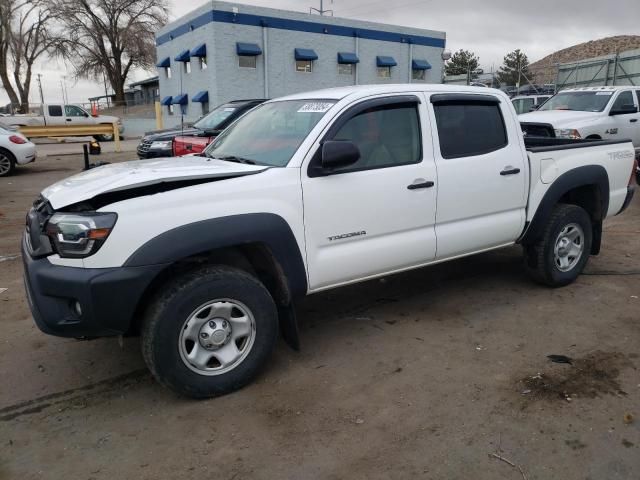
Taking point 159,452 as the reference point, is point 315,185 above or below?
above

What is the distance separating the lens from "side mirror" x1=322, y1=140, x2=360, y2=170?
3381 millimetres

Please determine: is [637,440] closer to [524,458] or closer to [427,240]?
[524,458]

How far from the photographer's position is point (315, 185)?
3.49 meters

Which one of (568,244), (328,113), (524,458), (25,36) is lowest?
(524,458)

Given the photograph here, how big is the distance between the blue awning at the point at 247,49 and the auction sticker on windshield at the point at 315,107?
22457mm

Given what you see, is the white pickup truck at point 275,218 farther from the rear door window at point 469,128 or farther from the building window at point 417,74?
the building window at point 417,74

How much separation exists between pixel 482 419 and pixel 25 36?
53.3 meters

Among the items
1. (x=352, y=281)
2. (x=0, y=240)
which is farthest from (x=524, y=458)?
(x=0, y=240)

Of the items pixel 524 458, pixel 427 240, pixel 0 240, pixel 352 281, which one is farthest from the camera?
pixel 0 240

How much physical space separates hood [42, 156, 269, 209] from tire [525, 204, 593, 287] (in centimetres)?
279

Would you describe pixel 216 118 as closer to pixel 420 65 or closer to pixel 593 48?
pixel 420 65

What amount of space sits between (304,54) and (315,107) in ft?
80.2

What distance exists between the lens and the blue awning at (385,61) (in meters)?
29.8

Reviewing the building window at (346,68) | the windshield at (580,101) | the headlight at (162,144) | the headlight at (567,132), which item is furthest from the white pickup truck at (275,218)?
the building window at (346,68)
